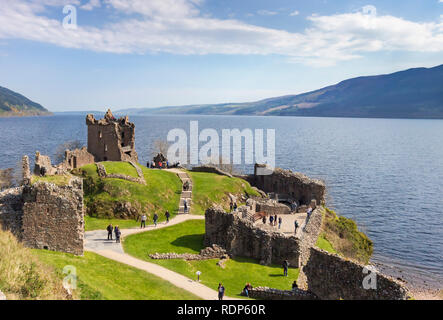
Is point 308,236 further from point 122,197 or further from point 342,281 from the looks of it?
point 122,197

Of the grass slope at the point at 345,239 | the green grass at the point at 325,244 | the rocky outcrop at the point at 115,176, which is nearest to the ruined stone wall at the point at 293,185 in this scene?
the grass slope at the point at 345,239

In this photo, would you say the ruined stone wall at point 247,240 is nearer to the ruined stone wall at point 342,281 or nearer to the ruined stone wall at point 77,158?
the ruined stone wall at point 342,281

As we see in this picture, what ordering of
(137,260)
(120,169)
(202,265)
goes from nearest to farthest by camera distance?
(137,260)
(202,265)
(120,169)

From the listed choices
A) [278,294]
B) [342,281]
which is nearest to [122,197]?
[278,294]

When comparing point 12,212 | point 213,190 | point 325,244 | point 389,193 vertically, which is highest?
point 12,212

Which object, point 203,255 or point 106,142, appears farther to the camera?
point 106,142

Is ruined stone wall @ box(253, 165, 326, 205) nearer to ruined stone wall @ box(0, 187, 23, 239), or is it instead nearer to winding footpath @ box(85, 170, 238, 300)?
winding footpath @ box(85, 170, 238, 300)

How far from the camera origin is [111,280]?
76.3ft

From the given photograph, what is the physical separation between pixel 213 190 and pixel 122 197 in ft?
48.4

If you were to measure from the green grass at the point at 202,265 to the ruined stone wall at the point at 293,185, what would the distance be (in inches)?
1045

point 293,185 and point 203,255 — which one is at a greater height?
point 293,185

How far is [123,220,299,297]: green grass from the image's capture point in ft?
97.8

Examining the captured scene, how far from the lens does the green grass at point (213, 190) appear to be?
163ft
